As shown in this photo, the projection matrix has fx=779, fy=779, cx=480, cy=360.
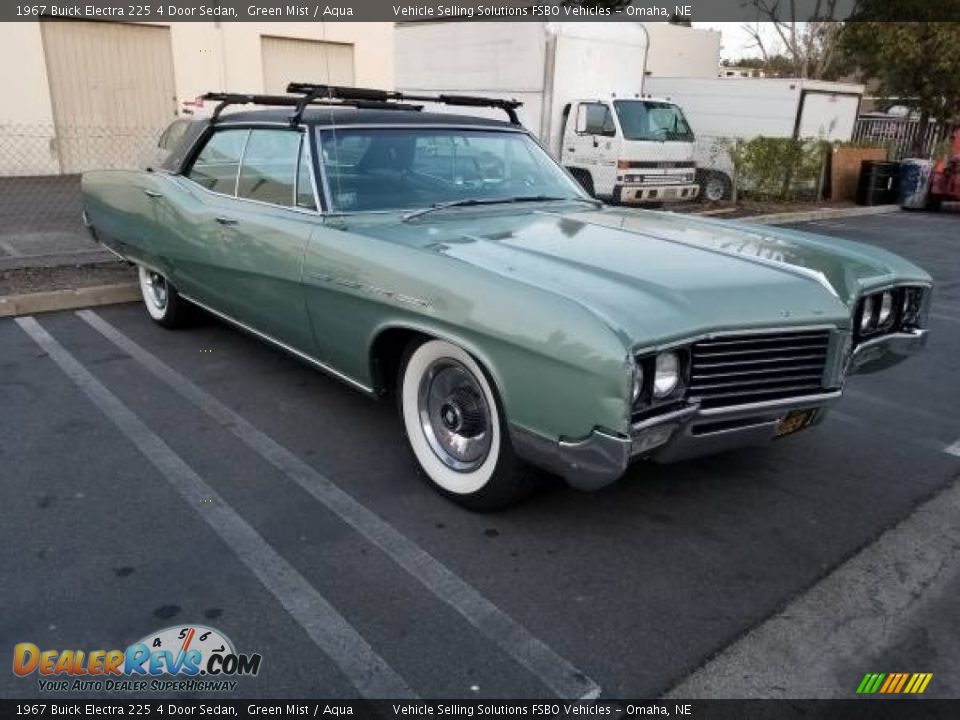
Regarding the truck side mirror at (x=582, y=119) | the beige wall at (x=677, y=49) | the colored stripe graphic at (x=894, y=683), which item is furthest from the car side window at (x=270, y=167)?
the beige wall at (x=677, y=49)

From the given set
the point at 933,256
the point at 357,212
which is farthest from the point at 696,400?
the point at 933,256

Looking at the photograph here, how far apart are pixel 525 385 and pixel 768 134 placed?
14.8m

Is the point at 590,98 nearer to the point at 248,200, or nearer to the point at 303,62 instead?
the point at 303,62

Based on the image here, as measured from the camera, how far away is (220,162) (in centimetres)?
483

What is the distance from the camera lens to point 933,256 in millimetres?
10383

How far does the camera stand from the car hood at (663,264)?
8.91 ft

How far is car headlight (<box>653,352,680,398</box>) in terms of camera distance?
262 centimetres

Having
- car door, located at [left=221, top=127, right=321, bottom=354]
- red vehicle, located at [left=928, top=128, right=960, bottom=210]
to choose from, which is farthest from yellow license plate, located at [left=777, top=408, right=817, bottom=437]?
red vehicle, located at [left=928, top=128, right=960, bottom=210]

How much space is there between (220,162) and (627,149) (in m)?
8.90

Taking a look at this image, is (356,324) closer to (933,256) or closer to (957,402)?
Result: (957,402)

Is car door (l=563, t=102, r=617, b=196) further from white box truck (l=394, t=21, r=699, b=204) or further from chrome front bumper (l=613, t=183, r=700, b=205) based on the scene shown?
chrome front bumper (l=613, t=183, r=700, b=205)

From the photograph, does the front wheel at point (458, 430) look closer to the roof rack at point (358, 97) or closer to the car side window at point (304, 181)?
the car side window at point (304, 181)

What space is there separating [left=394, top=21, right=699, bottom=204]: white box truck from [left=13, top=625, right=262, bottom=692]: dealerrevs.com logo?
1109 centimetres

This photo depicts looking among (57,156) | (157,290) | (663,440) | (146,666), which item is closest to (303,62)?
(57,156)
